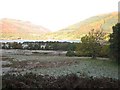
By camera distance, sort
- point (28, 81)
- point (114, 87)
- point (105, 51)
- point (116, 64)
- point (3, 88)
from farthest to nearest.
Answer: point (105, 51), point (116, 64), point (28, 81), point (114, 87), point (3, 88)

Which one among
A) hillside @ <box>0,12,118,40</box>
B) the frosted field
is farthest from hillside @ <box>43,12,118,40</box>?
the frosted field

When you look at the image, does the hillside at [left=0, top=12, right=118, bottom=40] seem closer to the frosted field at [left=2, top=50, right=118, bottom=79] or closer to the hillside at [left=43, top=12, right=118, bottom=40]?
the hillside at [left=43, top=12, right=118, bottom=40]

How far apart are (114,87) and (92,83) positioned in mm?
738

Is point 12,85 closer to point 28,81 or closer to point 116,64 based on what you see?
point 28,81

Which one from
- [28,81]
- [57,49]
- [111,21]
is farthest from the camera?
[111,21]

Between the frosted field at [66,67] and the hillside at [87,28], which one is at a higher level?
the hillside at [87,28]

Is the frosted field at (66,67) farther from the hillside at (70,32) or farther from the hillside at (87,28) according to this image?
the hillside at (87,28)

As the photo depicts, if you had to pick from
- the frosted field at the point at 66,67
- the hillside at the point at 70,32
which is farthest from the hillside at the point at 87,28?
the frosted field at the point at 66,67

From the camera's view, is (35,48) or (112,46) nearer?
(112,46)

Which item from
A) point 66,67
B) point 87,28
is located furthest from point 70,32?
point 66,67

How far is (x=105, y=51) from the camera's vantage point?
94.7ft

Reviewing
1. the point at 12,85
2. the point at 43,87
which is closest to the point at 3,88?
the point at 12,85

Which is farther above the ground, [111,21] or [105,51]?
[111,21]

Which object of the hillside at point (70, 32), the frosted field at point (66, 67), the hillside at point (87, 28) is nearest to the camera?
the frosted field at point (66, 67)
